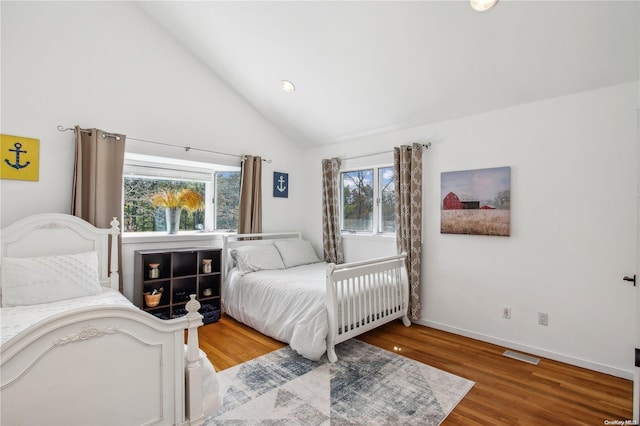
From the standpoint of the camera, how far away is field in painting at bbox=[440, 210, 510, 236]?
9.48 ft

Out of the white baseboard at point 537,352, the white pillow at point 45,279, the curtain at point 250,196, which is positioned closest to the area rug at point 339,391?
the white baseboard at point 537,352

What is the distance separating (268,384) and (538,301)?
2.35m

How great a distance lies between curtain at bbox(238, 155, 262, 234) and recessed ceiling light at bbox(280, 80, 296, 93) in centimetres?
96

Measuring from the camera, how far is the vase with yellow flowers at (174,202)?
3.55m

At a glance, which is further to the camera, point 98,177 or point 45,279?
point 98,177

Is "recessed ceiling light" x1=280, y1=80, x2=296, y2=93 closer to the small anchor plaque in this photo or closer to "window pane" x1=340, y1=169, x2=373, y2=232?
the small anchor plaque

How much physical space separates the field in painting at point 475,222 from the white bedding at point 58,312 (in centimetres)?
253

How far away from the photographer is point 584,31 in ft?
7.00

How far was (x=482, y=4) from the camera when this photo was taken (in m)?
2.11

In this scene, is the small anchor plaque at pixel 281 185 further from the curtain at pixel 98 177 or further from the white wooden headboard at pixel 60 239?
the white wooden headboard at pixel 60 239

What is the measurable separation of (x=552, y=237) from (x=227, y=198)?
3568 millimetres

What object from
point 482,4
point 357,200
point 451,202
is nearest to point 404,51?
point 482,4

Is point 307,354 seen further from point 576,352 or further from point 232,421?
point 576,352

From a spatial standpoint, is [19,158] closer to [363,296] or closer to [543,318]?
[363,296]
